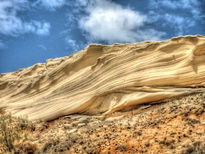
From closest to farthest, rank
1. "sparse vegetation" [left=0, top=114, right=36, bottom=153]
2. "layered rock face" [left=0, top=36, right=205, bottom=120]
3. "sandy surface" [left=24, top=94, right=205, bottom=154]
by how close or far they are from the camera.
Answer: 1. "sandy surface" [left=24, top=94, right=205, bottom=154]
2. "sparse vegetation" [left=0, top=114, right=36, bottom=153]
3. "layered rock face" [left=0, top=36, right=205, bottom=120]

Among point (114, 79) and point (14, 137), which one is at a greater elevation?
point (114, 79)

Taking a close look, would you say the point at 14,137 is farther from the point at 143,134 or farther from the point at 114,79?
the point at 143,134

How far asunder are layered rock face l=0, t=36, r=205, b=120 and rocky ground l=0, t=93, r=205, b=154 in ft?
3.53

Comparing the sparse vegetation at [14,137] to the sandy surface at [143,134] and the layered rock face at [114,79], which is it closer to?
the sandy surface at [143,134]

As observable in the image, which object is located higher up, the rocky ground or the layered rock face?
the layered rock face

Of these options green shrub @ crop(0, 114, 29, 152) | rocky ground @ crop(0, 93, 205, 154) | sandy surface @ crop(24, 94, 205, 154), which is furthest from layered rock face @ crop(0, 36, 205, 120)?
sandy surface @ crop(24, 94, 205, 154)

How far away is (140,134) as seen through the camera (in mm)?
8961

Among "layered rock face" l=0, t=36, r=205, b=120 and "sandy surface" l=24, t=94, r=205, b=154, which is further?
"layered rock face" l=0, t=36, r=205, b=120

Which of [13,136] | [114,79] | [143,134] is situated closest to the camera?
[143,134]

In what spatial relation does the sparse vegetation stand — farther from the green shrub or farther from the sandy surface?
the sandy surface

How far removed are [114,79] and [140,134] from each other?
15.7 feet

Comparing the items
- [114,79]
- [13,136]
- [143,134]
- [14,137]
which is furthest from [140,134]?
[13,136]

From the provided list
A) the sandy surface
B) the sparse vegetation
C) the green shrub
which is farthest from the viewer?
the green shrub

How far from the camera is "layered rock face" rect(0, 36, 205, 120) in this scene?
12188 mm
